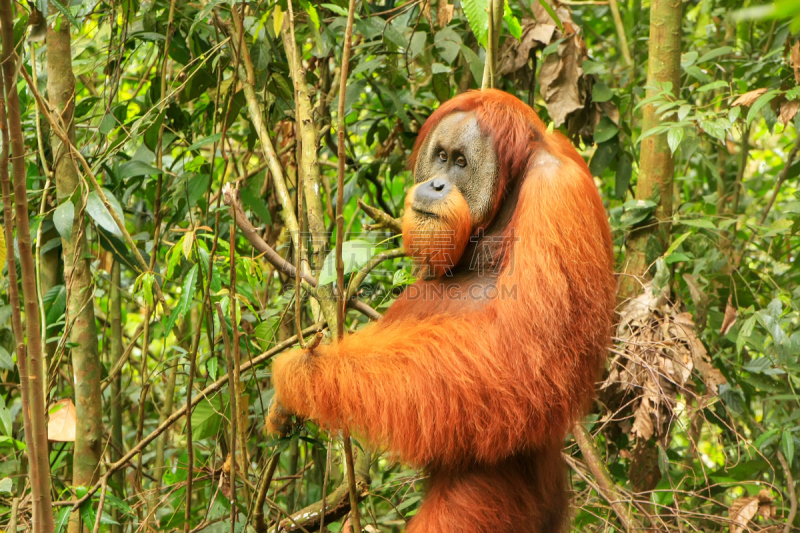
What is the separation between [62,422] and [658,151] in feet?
8.77

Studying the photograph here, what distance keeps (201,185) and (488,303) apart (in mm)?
1333

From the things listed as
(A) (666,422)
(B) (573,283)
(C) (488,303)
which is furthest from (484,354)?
(A) (666,422)

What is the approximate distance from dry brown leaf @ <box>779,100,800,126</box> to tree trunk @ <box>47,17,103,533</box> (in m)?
2.78

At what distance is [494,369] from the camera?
6.57ft

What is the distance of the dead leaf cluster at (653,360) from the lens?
9.09ft

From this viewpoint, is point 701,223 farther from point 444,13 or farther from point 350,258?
A: point 350,258

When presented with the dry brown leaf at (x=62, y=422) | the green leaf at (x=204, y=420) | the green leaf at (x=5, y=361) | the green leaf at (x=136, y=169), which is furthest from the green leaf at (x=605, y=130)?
the green leaf at (x=5, y=361)

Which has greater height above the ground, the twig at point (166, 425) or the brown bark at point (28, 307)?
the brown bark at point (28, 307)

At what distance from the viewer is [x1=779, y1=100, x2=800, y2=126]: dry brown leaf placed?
2.88m

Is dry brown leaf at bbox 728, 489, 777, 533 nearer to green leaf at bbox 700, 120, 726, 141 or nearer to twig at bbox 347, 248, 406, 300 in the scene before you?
green leaf at bbox 700, 120, 726, 141

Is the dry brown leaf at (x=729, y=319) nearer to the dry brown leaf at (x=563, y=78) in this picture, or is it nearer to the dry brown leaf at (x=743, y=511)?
the dry brown leaf at (x=743, y=511)

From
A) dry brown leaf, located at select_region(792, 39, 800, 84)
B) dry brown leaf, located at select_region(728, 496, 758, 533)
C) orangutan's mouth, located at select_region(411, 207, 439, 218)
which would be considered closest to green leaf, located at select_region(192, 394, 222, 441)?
orangutan's mouth, located at select_region(411, 207, 439, 218)

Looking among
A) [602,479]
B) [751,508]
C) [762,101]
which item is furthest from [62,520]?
[762,101]

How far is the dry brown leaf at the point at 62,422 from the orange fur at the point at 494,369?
0.85m
